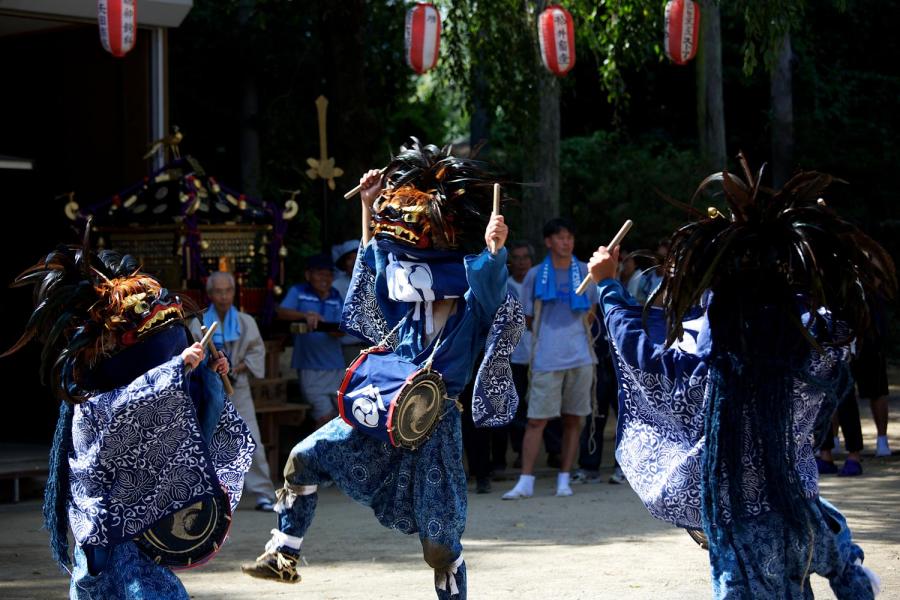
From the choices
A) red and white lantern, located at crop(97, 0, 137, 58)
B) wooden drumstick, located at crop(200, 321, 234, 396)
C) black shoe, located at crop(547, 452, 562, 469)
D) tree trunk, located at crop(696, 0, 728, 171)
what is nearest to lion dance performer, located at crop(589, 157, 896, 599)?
wooden drumstick, located at crop(200, 321, 234, 396)

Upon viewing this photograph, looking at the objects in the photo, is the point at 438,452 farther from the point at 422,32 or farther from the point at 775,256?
the point at 422,32

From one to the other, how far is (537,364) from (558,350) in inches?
6.7

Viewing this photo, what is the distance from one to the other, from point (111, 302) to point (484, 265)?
143 centimetres

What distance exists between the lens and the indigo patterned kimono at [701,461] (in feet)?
13.3

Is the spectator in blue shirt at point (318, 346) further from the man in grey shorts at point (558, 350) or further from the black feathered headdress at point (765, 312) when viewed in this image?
the black feathered headdress at point (765, 312)

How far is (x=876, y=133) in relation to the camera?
1836 centimetres

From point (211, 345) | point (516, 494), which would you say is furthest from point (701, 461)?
point (516, 494)

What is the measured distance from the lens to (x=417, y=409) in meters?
4.98

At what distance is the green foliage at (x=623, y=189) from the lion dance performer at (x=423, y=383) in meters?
10.9

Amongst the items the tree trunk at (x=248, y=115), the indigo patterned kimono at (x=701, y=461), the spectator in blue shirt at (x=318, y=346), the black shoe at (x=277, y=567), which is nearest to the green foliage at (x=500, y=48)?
the spectator in blue shirt at (x=318, y=346)

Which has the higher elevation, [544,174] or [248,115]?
[248,115]

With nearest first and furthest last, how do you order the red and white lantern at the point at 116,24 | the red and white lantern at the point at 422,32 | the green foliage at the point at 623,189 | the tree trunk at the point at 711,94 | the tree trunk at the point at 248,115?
the red and white lantern at the point at 116,24, the red and white lantern at the point at 422,32, the green foliage at the point at 623,189, the tree trunk at the point at 711,94, the tree trunk at the point at 248,115

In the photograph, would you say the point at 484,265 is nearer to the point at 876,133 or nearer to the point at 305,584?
the point at 305,584

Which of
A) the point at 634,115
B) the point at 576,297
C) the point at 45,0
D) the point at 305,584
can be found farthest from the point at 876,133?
the point at 305,584
